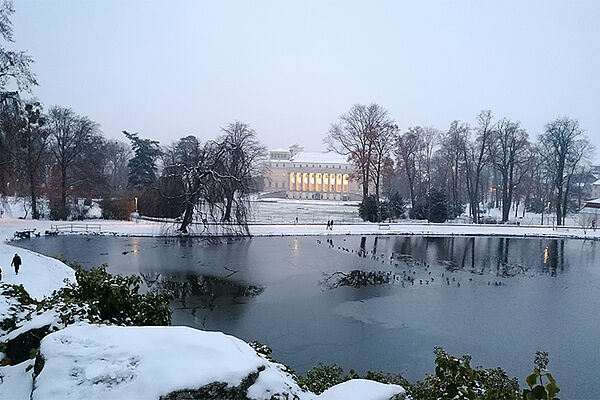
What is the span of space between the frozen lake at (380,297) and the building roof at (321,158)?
68.7 meters

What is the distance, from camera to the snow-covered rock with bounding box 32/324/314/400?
156 inches

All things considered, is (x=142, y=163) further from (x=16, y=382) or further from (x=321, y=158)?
(x=321, y=158)

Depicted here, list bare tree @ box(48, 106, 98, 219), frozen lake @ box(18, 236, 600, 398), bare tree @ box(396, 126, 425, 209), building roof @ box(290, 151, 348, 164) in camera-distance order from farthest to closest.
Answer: building roof @ box(290, 151, 348, 164), bare tree @ box(396, 126, 425, 209), bare tree @ box(48, 106, 98, 219), frozen lake @ box(18, 236, 600, 398)

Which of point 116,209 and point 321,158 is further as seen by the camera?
point 321,158

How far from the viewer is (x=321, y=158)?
326 ft

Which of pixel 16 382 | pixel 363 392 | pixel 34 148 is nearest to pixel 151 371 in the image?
pixel 16 382

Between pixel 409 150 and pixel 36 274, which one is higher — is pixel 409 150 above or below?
above

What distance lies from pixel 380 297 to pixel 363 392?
1169 cm

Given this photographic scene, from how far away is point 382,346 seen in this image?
37.0ft

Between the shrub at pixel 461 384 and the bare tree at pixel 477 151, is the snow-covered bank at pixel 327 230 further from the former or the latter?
the shrub at pixel 461 384

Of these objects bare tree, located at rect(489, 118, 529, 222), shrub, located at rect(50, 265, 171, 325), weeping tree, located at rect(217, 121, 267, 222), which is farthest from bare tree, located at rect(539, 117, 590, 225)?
shrub, located at rect(50, 265, 171, 325)

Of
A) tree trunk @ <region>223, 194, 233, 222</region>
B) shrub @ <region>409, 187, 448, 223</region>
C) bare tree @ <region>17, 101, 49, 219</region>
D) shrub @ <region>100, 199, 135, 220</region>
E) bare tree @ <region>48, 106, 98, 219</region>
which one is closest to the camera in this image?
tree trunk @ <region>223, 194, 233, 222</region>

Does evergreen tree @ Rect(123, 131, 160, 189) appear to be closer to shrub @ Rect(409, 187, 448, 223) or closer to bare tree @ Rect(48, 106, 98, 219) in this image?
bare tree @ Rect(48, 106, 98, 219)

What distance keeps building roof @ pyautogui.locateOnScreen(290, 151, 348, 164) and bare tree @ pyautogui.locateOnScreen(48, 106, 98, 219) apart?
60.5m
